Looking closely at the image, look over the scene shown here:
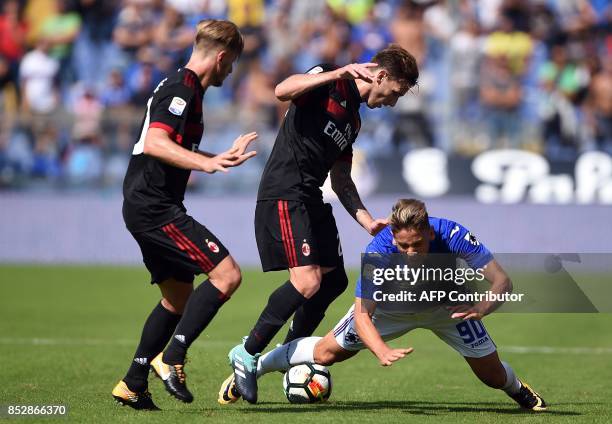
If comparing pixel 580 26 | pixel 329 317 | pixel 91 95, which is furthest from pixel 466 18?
pixel 329 317

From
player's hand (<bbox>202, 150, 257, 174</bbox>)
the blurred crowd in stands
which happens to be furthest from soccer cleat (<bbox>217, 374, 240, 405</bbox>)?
the blurred crowd in stands

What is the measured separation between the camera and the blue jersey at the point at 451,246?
6875mm

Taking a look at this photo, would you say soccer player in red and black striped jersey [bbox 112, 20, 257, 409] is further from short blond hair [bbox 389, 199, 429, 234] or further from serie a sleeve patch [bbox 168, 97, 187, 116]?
short blond hair [bbox 389, 199, 429, 234]

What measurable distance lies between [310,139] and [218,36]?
101cm

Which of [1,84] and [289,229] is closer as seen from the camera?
[289,229]

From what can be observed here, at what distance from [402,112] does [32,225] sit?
254 inches

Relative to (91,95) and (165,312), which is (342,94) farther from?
(91,95)

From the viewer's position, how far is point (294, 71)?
19.3m

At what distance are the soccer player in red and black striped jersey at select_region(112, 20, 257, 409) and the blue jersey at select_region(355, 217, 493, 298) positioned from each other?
35.3 inches

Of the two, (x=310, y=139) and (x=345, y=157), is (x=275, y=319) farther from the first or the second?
(x=345, y=157)

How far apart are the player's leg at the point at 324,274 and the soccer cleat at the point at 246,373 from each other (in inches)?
34.2

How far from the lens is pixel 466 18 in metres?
19.5

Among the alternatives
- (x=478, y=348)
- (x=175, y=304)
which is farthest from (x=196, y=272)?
(x=478, y=348)

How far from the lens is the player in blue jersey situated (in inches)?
262
